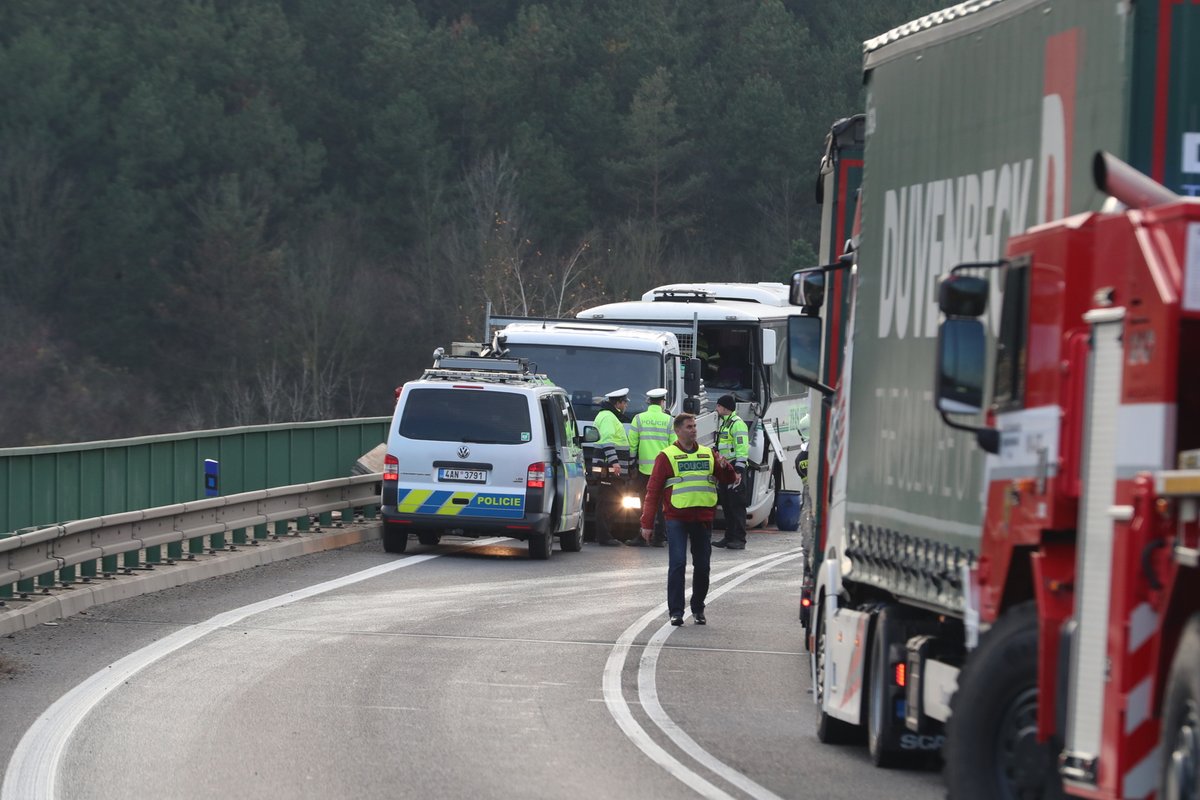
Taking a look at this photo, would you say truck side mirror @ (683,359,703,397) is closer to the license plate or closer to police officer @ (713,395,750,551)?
police officer @ (713,395,750,551)

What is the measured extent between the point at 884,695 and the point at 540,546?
12671 mm

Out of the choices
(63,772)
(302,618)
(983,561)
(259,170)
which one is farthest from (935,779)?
(259,170)

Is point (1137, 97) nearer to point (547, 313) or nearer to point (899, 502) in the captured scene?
point (899, 502)

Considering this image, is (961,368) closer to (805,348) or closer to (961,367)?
(961,367)

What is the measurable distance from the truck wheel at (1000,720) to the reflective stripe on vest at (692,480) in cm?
897

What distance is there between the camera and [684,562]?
16469 mm

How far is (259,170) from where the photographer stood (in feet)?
234

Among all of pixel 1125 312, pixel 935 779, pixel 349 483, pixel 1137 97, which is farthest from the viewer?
pixel 349 483

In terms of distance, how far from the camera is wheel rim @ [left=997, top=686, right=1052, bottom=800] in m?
7.05

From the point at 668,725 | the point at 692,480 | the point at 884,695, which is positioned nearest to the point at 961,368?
the point at 884,695

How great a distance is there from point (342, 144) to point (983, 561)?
68.5 m

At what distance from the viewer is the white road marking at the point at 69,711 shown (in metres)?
9.34

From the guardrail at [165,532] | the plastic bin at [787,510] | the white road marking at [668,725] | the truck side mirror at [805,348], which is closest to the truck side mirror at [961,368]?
the white road marking at [668,725]

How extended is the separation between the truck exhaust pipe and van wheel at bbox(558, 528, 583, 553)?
1724cm
